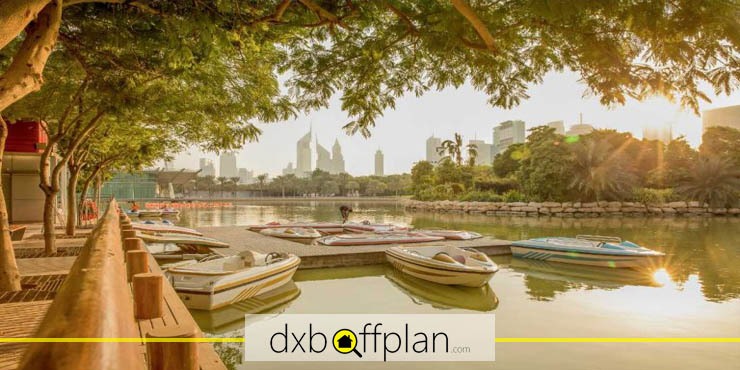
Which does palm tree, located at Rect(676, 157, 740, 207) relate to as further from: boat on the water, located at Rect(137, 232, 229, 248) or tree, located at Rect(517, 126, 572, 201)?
boat on the water, located at Rect(137, 232, 229, 248)

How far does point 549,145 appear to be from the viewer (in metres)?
43.6

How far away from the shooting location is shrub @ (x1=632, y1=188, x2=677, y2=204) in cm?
4184

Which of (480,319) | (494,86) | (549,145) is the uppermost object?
(549,145)

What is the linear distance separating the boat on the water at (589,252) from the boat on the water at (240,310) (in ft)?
26.5

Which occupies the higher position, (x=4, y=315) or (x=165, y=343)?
(x=165, y=343)

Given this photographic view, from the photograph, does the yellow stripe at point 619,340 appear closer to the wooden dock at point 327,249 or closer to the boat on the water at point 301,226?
the wooden dock at point 327,249

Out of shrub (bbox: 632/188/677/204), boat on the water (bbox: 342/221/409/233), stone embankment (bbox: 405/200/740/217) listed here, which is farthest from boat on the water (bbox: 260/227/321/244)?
shrub (bbox: 632/188/677/204)

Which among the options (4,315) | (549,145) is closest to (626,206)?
(549,145)

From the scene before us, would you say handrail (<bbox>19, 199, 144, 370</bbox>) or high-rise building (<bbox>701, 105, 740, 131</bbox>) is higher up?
high-rise building (<bbox>701, 105, 740, 131</bbox>)

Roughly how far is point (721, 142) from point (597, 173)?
72.2 feet

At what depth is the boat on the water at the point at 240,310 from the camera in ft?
24.8

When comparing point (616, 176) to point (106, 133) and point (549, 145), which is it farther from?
point (106, 133)

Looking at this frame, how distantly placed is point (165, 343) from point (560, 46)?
5.05m

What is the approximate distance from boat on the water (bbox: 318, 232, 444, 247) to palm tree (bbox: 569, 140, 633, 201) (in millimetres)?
30379
